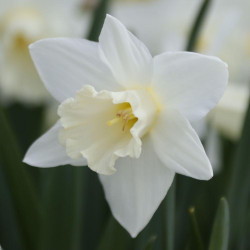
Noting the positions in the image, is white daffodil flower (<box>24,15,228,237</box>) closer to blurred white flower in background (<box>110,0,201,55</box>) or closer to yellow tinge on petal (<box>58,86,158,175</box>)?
yellow tinge on petal (<box>58,86,158,175</box>)

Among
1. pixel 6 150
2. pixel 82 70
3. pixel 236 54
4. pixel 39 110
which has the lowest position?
pixel 39 110

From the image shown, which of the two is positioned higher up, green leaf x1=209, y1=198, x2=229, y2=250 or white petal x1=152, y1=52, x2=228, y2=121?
white petal x1=152, y1=52, x2=228, y2=121

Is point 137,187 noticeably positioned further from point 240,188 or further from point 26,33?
point 26,33

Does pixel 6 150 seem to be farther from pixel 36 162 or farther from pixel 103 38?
pixel 103 38

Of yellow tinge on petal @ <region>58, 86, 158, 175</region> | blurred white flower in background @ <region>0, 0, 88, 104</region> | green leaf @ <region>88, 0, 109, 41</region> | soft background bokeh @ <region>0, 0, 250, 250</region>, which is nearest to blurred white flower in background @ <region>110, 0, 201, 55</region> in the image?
Answer: soft background bokeh @ <region>0, 0, 250, 250</region>

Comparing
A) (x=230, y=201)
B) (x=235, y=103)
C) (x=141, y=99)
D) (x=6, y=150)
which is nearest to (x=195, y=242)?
(x=230, y=201)

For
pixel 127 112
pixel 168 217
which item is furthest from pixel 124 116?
pixel 168 217

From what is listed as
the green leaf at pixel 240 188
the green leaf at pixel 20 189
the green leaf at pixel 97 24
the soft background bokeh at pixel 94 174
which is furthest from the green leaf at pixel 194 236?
the green leaf at pixel 97 24
